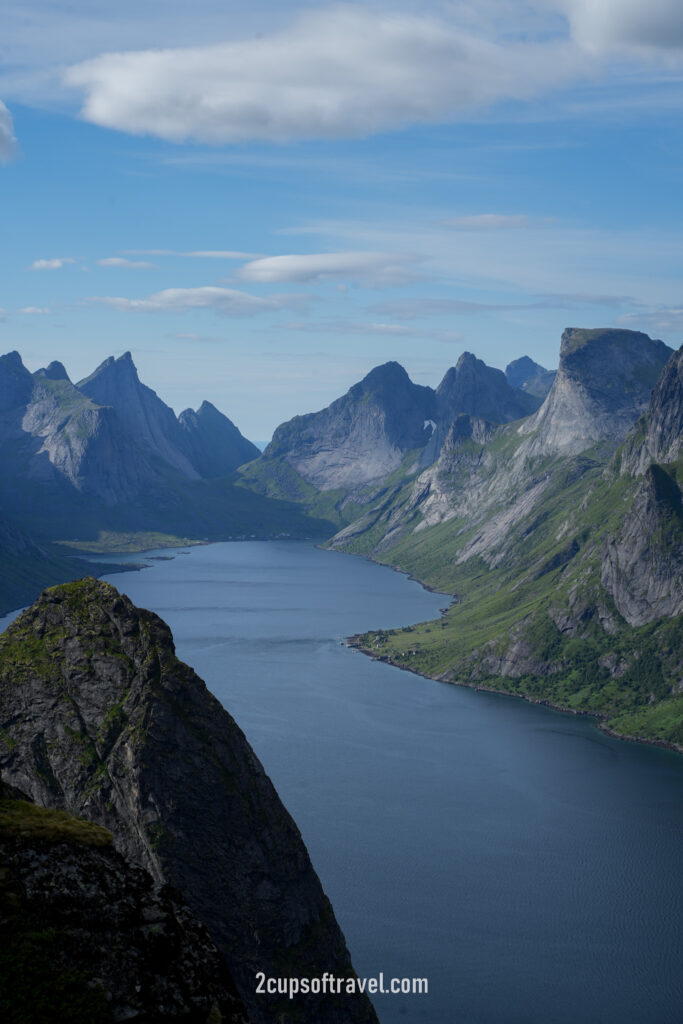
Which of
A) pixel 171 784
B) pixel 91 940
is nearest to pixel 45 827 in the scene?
pixel 91 940

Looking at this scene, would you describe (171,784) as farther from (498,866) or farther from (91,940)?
(498,866)

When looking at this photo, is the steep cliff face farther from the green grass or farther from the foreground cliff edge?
the foreground cliff edge

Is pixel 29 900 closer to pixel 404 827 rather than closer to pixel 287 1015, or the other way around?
pixel 287 1015

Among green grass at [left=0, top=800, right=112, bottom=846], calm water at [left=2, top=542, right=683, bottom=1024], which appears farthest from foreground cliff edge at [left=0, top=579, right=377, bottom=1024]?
calm water at [left=2, top=542, right=683, bottom=1024]

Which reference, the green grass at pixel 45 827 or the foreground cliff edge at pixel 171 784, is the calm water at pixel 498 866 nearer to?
the foreground cliff edge at pixel 171 784

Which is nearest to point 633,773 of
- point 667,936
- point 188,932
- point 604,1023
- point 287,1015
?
point 667,936

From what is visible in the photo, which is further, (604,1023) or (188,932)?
(604,1023)
